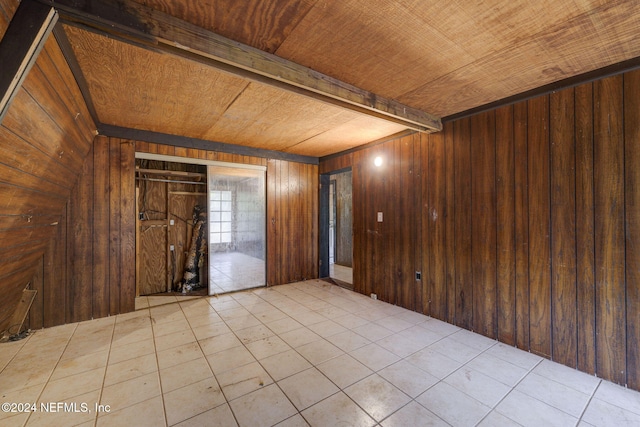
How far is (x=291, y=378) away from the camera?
6.76 ft

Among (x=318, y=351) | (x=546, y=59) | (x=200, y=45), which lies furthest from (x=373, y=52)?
(x=318, y=351)

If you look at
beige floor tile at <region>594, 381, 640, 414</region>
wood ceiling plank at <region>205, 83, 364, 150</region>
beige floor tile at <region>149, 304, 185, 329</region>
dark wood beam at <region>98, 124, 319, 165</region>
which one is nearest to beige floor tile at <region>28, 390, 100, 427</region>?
beige floor tile at <region>149, 304, 185, 329</region>

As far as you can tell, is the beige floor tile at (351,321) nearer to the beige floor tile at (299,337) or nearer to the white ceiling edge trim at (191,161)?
the beige floor tile at (299,337)

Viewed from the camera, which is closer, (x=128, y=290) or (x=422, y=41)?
(x=422, y=41)

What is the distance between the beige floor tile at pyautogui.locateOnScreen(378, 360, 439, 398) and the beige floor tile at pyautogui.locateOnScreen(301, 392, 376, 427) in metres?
0.43

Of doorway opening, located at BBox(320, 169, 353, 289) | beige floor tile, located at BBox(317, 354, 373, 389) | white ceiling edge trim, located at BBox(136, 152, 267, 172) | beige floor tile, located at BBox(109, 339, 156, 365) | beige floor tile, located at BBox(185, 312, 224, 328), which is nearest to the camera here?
beige floor tile, located at BBox(317, 354, 373, 389)

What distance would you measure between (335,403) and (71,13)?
9.34 ft

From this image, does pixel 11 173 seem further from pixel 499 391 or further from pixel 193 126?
pixel 499 391

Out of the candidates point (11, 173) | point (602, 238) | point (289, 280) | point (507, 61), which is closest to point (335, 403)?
point (602, 238)

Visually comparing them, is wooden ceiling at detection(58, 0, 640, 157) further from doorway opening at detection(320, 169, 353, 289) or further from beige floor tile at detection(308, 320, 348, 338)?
doorway opening at detection(320, 169, 353, 289)

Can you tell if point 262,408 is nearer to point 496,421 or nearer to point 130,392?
point 130,392

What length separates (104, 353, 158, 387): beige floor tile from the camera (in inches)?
81.8

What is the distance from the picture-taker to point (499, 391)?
6.31 ft

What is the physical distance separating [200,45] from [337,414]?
2559mm
